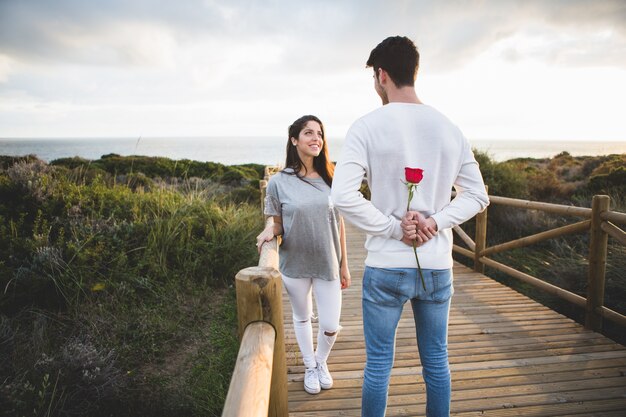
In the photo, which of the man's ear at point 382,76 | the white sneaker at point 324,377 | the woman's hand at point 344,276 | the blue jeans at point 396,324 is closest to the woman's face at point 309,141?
the woman's hand at point 344,276

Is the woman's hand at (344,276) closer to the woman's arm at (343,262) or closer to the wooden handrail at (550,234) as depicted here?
the woman's arm at (343,262)

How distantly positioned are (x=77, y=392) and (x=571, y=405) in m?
3.45

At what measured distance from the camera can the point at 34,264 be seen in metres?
3.75

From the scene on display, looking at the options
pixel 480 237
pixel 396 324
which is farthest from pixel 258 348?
pixel 480 237

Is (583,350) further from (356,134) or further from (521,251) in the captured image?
(521,251)

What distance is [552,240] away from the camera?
24.7 feet

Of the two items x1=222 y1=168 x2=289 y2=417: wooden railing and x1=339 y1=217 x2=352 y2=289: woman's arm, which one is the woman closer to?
x1=339 y1=217 x2=352 y2=289: woman's arm

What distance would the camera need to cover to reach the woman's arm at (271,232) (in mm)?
2117

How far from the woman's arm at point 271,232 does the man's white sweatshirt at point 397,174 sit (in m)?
0.82

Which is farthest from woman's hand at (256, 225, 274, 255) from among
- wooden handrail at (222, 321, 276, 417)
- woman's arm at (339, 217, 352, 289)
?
wooden handrail at (222, 321, 276, 417)

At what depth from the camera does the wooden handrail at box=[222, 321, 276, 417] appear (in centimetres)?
78

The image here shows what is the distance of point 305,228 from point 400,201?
98 cm

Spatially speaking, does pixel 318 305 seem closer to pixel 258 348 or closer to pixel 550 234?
pixel 258 348

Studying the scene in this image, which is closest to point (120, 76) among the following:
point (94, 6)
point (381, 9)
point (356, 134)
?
point (94, 6)
